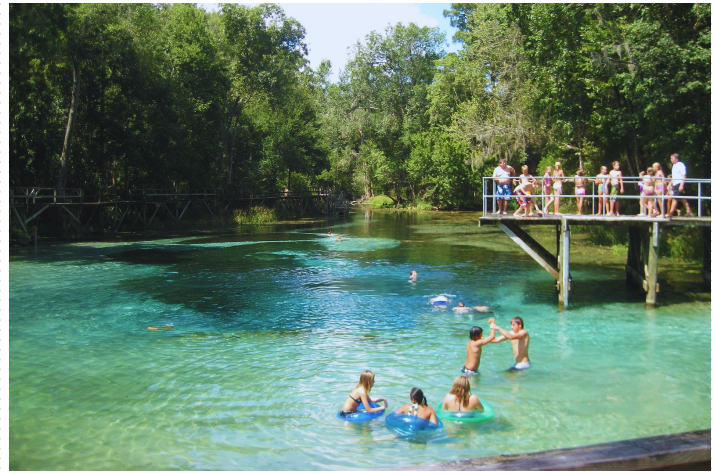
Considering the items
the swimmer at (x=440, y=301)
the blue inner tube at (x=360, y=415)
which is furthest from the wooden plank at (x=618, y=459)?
the swimmer at (x=440, y=301)

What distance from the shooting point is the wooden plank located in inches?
199

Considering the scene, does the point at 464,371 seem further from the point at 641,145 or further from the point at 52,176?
the point at 52,176

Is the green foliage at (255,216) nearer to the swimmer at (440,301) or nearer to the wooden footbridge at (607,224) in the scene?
the swimmer at (440,301)

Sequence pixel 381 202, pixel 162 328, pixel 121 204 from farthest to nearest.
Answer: pixel 381 202 → pixel 121 204 → pixel 162 328

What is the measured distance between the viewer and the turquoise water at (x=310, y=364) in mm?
9734

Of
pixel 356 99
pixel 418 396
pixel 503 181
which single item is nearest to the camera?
pixel 418 396

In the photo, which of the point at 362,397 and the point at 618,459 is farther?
the point at 362,397

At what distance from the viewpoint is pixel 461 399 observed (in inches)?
409

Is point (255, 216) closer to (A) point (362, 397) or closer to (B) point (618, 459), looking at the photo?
(A) point (362, 397)

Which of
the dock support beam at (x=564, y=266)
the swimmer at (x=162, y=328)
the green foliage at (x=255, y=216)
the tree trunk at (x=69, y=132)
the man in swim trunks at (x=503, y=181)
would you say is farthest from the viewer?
the green foliage at (x=255, y=216)

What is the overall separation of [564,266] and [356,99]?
70011 mm

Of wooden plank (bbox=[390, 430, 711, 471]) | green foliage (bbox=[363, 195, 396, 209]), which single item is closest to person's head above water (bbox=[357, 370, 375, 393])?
wooden plank (bbox=[390, 430, 711, 471])

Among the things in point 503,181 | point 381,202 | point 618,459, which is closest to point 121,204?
point 503,181

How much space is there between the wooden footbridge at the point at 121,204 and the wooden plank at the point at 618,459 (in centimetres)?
3615
